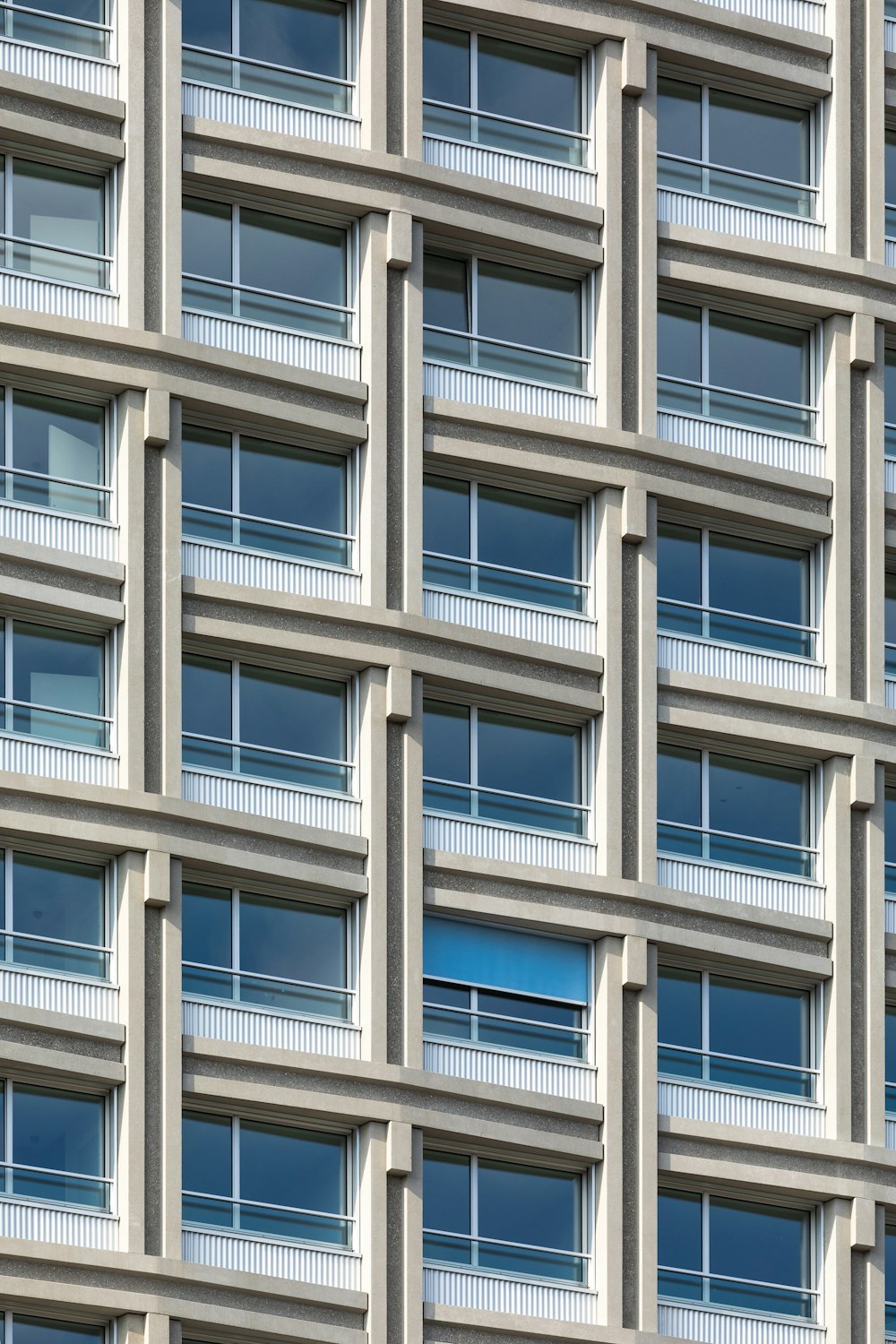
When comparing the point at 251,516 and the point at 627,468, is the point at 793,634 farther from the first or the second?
the point at 251,516

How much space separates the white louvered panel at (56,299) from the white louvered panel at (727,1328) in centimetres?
1498

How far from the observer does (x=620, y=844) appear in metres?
55.1

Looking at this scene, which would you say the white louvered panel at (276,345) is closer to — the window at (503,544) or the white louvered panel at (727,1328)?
the window at (503,544)

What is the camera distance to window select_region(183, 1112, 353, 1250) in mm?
51875

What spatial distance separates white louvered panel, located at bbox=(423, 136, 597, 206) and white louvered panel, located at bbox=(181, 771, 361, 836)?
9.19 meters

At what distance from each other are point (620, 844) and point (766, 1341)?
6896mm

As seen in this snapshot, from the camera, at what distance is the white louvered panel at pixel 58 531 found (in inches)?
2076

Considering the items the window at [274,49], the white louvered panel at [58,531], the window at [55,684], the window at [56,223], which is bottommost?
the window at [55,684]

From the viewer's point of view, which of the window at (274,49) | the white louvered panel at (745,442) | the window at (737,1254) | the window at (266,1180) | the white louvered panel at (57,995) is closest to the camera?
the white louvered panel at (57,995)

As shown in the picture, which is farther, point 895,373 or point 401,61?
point 895,373

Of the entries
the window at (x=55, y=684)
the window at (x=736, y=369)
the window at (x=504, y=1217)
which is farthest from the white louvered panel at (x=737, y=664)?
the window at (x=55, y=684)

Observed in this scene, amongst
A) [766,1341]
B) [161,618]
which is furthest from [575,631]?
[766,1341]

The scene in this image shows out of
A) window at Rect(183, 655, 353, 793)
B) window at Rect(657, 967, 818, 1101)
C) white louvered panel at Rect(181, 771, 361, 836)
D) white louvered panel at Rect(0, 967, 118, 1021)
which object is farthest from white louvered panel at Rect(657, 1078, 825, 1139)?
white louvered panel at Rect(0, 967, 118, 1021)

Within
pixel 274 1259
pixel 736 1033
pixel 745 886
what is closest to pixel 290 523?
pixel 745 886
